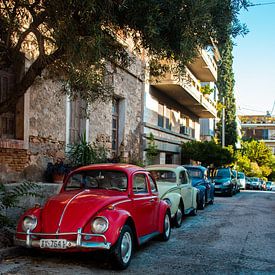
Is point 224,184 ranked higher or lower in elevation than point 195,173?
lower

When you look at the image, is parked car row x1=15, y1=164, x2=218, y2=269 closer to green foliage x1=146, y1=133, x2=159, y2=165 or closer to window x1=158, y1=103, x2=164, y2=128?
green foliage x1=146, y1=133, x2=159, y2=165

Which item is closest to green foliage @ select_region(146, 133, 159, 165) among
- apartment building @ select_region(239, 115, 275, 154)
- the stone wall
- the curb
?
the stone wall

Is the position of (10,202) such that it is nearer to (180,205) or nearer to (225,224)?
(180,205)

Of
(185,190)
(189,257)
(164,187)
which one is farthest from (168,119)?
(189,257)

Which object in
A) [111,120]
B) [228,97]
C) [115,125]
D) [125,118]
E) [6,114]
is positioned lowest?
[6,114]

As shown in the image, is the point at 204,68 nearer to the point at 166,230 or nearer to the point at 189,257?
the point at 166,230

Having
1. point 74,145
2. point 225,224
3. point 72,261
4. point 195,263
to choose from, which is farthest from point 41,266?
point 74,145

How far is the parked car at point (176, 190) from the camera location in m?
11.0

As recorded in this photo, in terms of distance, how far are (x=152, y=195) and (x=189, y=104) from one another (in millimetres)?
24069

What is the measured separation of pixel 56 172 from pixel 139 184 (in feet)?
17.1

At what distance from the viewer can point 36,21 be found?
27.4ft

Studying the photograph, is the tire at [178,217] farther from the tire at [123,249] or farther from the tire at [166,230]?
the tire at [123,249]

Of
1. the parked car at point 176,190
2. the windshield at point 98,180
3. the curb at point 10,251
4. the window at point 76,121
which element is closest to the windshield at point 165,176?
the parked car at point 176,190

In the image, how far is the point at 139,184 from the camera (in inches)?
324
